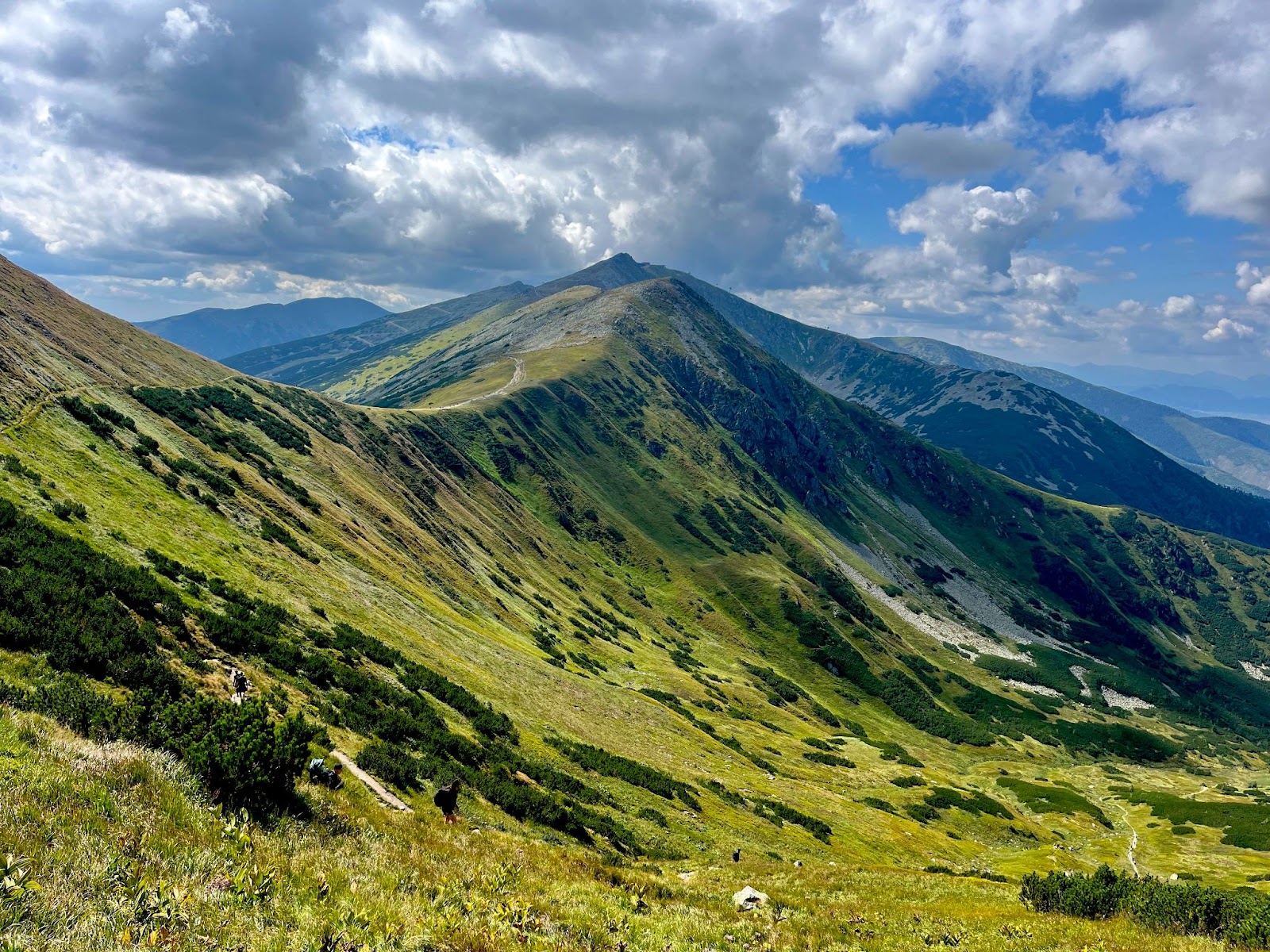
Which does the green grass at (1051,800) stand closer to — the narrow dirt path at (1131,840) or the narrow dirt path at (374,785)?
the narrow dirt path at (1131,840)

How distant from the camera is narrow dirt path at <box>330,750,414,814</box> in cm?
1825

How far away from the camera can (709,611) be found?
177625mm

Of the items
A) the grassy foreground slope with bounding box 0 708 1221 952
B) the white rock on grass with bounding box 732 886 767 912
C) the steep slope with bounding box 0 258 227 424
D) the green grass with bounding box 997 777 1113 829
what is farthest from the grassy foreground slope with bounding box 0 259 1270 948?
the white rock on grass with bounding box 732 886 767 912

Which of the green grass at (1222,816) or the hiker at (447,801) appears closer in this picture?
the hiker at (447,801)

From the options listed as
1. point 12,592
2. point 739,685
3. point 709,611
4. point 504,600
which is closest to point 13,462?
point 12,592

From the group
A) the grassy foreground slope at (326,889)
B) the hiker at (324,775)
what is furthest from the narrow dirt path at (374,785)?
the hiker at (324,775)

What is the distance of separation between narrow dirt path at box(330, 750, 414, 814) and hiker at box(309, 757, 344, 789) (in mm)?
1619

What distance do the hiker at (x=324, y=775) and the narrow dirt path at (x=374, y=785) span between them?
63.7 inches

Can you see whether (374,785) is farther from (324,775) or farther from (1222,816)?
(1222,816)

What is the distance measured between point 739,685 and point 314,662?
357ft

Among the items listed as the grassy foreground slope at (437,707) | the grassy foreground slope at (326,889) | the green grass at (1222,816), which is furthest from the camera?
the green grass at (1222,816)

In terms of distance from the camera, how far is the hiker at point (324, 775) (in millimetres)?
16234

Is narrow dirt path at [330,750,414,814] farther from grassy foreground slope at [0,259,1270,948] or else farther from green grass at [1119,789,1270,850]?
green grass at [1119,789,1270,850]

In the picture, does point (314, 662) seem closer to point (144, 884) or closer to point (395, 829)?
point (395, 829)
